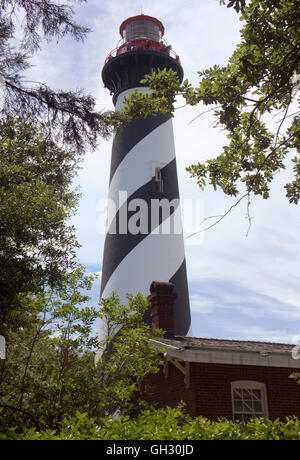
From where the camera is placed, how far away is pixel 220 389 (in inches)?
387

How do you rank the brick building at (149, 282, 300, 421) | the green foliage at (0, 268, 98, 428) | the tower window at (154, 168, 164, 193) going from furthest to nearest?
the tower window at (154, 168, 164, 193)
the brick building at (149, 282, 300, 421)
the green foliage at (0, 268, 98, 428)

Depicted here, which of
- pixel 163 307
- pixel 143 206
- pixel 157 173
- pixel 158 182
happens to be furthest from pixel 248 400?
pixel 157 173

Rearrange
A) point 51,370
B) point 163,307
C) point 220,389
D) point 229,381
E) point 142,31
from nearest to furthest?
point 51,370, point 220,389, point 229,381, point 163,307, point 142,31

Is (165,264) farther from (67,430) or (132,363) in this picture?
(67,430)

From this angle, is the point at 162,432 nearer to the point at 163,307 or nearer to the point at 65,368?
the point at 65,368

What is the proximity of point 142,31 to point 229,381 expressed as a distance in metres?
16.4

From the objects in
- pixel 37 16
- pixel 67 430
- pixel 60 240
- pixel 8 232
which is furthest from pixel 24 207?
pixel 67 430

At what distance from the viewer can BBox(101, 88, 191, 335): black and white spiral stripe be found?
1582 centimetres

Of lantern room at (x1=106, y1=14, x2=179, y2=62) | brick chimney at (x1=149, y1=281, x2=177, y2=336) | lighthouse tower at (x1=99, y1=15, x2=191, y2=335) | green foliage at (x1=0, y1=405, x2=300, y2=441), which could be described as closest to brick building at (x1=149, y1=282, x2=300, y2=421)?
brick chimney at (x1=149, y1=281, x2=177, y2=336)

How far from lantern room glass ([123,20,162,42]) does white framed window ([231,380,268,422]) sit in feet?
52.2

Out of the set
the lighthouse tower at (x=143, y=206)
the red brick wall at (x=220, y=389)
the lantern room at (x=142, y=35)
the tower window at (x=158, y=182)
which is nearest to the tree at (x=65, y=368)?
the red brick wall at (x=220, y=389)

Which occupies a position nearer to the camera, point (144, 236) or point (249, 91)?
point (249, 91)

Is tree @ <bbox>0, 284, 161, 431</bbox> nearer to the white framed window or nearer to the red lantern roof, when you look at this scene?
the white framed window
